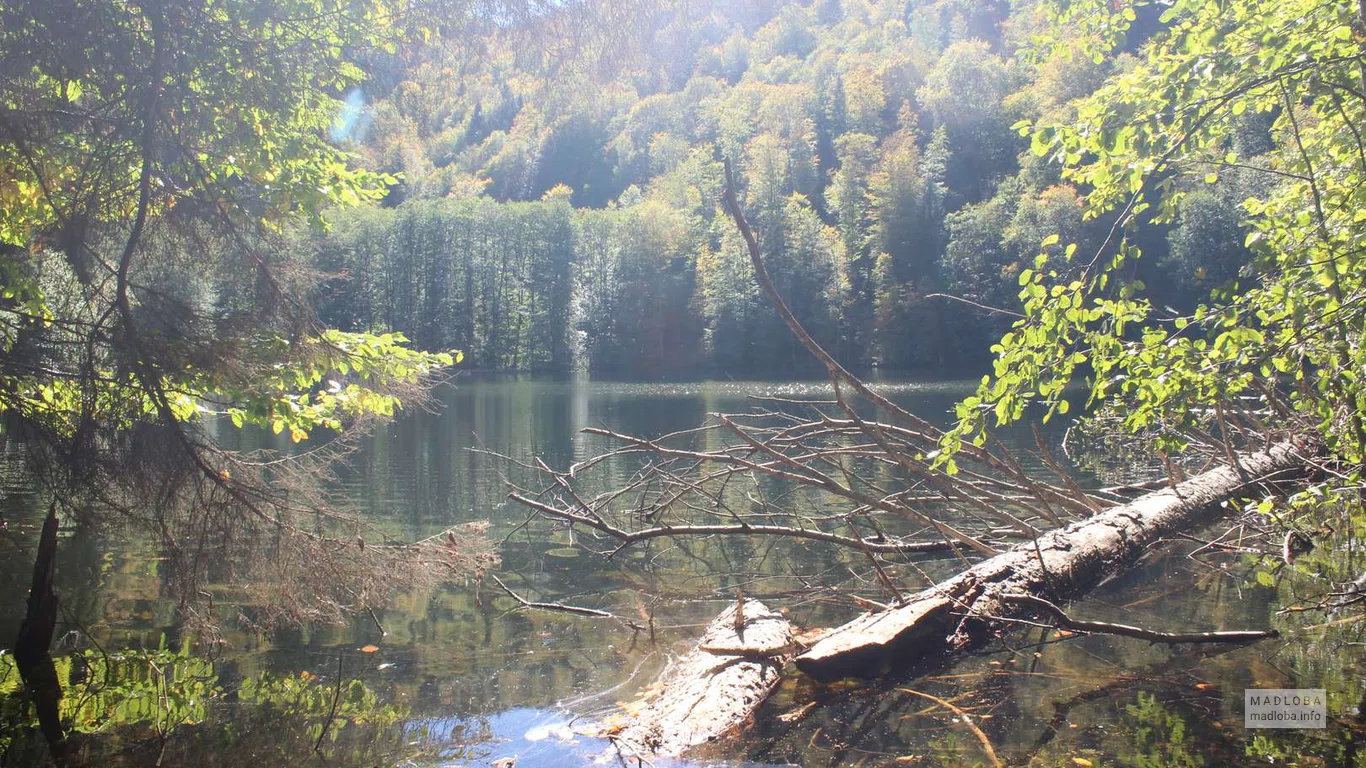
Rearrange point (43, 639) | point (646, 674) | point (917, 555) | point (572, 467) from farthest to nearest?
point (917, 555)
point (572, 467)
point (646, 674)
point (43, 639)

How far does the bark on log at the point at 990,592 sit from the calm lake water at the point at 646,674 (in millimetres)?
162

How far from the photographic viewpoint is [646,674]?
6.00 metres

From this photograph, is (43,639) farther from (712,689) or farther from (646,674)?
(712,689)

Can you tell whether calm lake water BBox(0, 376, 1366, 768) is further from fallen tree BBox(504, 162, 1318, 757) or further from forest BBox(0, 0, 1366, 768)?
fallen tree BBox(504, 162, 1318, 757)

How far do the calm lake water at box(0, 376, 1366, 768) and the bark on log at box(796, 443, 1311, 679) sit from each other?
162 millimetres

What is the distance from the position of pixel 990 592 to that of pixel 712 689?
1.94 meters

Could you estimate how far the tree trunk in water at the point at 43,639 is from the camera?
5320mm

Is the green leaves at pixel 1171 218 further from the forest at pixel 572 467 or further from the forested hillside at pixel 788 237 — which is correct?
the forested hillside at pixel 788 237

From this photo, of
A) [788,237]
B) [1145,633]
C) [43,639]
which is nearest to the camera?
[1145,633]

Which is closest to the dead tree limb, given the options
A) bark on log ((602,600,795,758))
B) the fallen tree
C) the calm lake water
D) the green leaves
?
the fallen tree

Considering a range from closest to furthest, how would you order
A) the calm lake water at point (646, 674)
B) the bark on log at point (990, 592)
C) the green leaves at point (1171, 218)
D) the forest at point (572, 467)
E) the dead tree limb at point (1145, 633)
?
the green leaves at point (1171, 218) < the forest at point (572, 467) < the calm lake water at point (646, 674) < the dead tree limb at point (1145, 633) < the bark on log at point (990, 592)

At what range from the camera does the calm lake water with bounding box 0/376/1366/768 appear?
4.57m

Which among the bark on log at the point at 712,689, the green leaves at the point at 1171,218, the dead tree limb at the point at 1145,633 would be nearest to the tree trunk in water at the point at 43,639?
the bark on log at the point at 712,689

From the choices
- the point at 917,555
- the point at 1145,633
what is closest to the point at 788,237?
the point at 917,555
